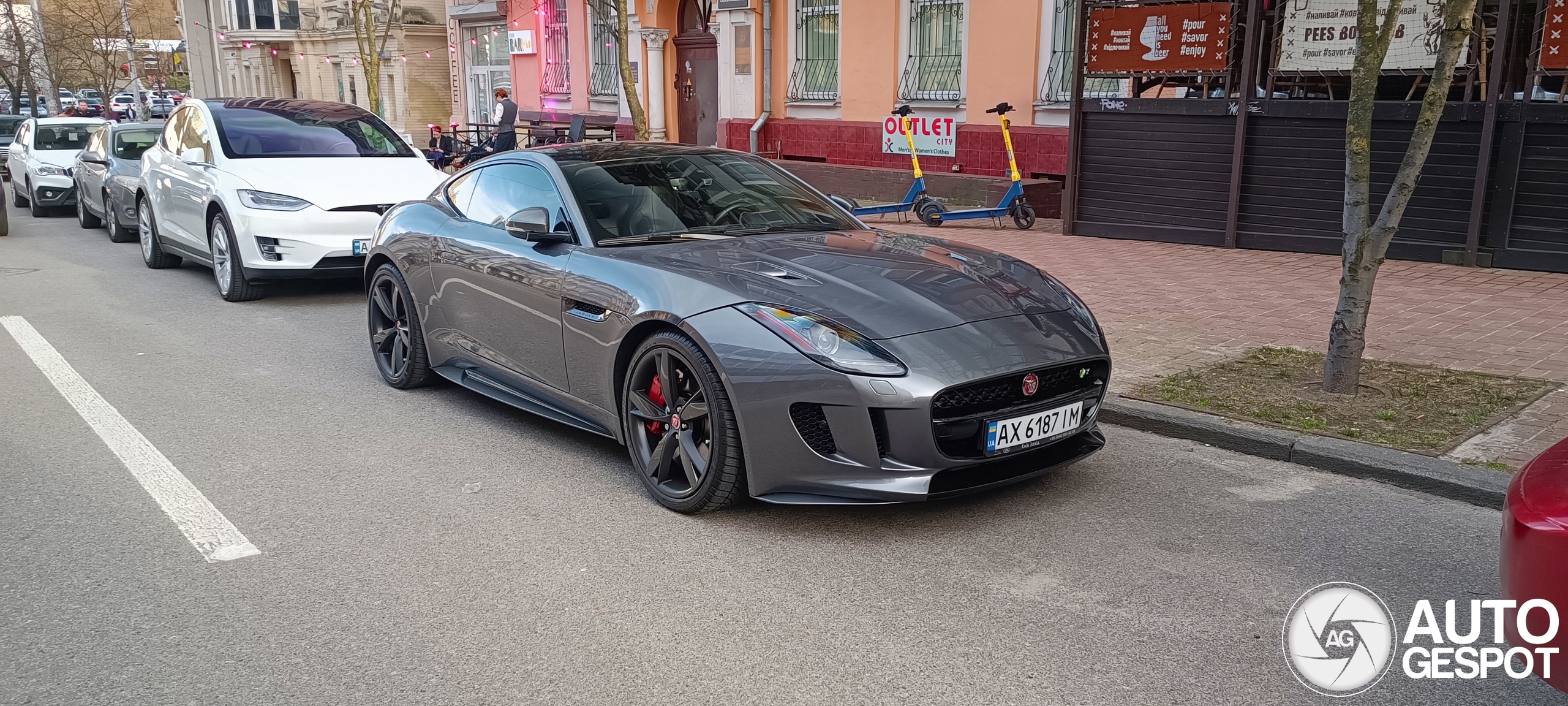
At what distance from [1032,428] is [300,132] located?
8.36m

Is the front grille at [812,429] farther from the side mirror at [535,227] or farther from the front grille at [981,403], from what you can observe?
the side mirror at [535,227]

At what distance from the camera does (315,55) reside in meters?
41.2

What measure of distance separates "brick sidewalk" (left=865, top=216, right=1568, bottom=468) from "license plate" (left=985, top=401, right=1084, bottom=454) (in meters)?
1.88

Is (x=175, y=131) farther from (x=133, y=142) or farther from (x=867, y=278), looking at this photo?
(x=867, y=278)

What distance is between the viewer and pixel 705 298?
4492 mm

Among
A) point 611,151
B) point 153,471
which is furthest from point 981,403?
point 153,471

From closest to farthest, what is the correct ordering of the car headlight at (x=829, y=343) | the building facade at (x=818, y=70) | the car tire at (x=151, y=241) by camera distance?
the car headlight at (x=829, y=343)
the car tire at (x=151, y=241)
the building facade at (x=818, y=70)

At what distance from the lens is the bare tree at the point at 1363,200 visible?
586 cm

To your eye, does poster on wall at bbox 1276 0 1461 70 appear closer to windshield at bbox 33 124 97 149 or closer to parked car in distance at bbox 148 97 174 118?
windshield at bbox 33 124 97 149

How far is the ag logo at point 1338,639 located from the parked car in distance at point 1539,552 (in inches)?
29.0

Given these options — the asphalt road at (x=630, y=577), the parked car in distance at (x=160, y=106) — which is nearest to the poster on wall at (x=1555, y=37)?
the asphalt road at (x=630, y=577)

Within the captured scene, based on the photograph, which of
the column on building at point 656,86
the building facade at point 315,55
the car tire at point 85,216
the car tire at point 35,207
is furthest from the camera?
the building facade at point 315,55

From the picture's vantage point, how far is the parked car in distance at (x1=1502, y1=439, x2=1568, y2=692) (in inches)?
94.3

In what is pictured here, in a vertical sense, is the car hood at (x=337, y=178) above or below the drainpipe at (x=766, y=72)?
below
